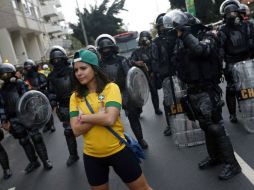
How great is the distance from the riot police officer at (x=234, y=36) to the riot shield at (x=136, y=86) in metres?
1.31

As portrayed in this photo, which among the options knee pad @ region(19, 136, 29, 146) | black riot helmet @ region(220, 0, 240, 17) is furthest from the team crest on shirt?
knee pad @ region(19, 136, 29, 146)

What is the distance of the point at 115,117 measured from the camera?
9.62 ft

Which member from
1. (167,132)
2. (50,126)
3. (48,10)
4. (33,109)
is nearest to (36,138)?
(33,109)

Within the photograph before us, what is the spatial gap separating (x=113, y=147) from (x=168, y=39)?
77.5 inches

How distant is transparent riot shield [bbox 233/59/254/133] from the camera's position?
212 inches

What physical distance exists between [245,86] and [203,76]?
1439mm

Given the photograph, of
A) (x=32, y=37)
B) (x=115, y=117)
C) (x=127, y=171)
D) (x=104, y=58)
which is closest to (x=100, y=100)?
(x=115, y=117)

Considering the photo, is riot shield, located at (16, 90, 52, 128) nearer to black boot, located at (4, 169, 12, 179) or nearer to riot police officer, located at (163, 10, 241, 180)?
black boot, located at (4, 169, 12, 179)

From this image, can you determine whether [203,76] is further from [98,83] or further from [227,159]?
[98,83]

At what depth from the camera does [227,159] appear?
425 centimetres

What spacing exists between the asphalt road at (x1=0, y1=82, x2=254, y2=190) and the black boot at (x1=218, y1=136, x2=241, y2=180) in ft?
0.24

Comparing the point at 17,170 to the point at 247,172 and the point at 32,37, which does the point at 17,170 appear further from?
the point at 32,37

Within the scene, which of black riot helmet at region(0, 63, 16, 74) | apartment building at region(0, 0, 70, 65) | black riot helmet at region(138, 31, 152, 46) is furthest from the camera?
apartment building at region(0, 0, 70, 65)

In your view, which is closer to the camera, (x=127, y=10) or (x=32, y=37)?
(x=32, y=37)
